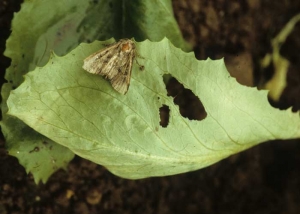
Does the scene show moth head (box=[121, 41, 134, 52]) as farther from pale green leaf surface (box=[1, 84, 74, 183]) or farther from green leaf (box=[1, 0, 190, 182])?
pale green leaf surface (box=[1, 84, 74, 183])

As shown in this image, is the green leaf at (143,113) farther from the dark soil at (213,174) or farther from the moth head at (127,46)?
the dark soil at (213,174)

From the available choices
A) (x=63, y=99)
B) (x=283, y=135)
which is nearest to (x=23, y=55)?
(x=63, y=99)

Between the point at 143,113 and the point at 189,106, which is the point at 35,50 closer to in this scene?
the point at 143,113

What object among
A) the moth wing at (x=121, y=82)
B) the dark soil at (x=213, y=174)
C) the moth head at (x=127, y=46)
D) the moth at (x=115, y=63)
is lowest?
the dark soil at (x=213, y=174)

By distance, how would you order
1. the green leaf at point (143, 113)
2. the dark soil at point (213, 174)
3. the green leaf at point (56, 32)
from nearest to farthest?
1. the green leaf at point (143, 113)
2. the green leaf at point (56, 32)
3. the dark soil at point (213, 174)

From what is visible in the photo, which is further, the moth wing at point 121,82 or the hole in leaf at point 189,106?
the hole in leaf at point 189,106

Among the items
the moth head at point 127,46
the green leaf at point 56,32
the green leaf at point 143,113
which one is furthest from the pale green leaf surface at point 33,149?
the moth head at point 127,46
